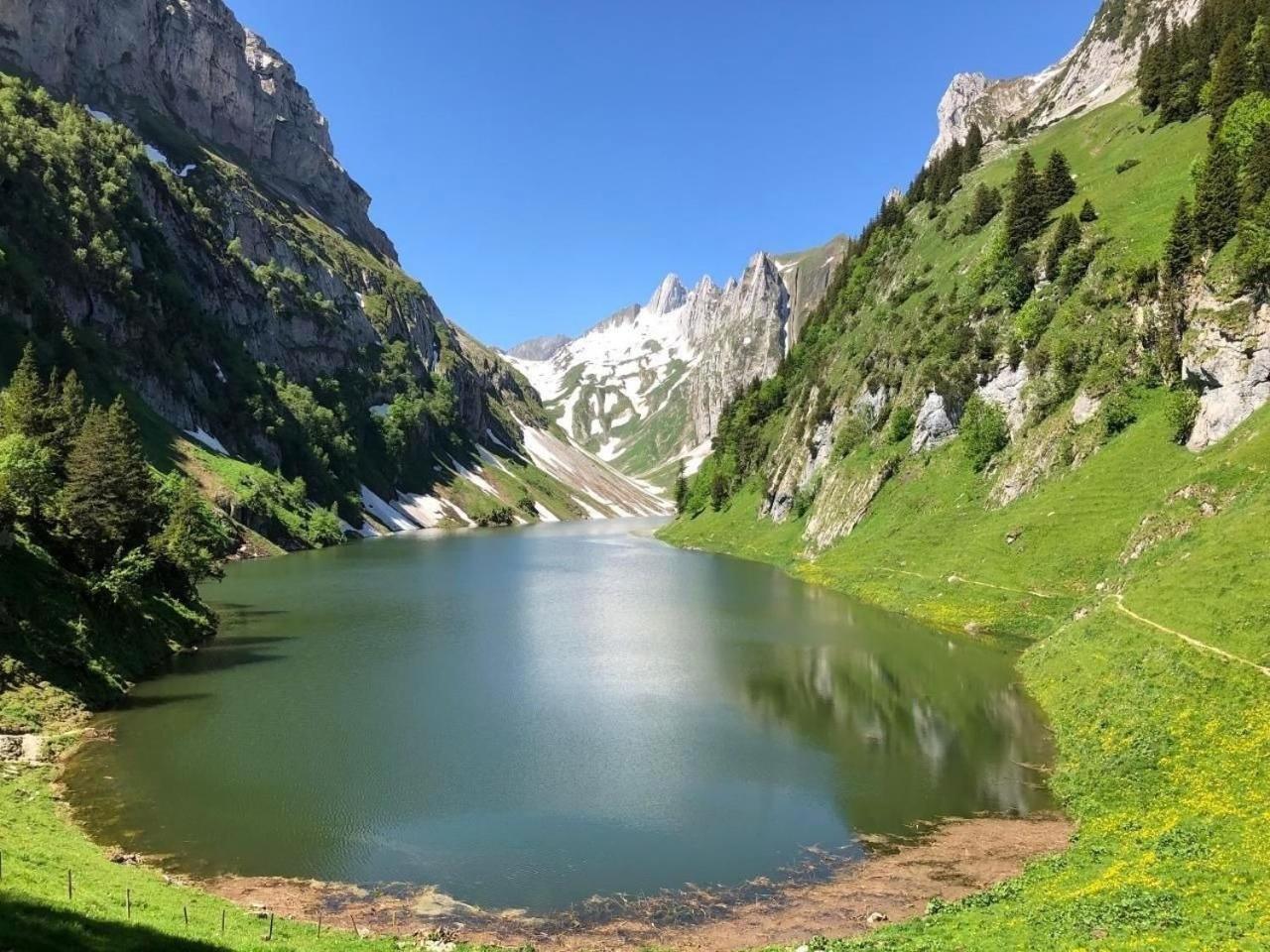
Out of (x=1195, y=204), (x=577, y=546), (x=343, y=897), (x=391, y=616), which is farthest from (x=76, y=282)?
(x=1195, y=204)

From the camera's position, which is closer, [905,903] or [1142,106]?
[905,903]

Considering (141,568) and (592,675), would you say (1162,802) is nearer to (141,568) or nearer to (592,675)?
(592,675)

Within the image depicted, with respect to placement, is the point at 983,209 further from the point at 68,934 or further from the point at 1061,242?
the point at 68,934

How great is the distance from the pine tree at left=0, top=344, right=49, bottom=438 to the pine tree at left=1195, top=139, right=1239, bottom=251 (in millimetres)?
82896

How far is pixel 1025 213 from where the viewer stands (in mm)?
91938

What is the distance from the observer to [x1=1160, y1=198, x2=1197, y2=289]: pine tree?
2334 inches

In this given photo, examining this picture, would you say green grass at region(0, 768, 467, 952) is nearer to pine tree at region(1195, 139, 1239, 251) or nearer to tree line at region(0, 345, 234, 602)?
tree line at region(0, 345, 234, 602)

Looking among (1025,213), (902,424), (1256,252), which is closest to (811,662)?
(1256,252)

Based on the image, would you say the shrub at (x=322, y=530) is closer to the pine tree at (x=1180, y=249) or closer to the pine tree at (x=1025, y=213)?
the pine tree at (x=1025, y=213)

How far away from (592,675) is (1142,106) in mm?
108934

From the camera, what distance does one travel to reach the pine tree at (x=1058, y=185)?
9250 cm

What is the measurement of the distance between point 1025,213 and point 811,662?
231 ft

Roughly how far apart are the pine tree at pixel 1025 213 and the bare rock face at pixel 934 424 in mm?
22732

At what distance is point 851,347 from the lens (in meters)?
120
